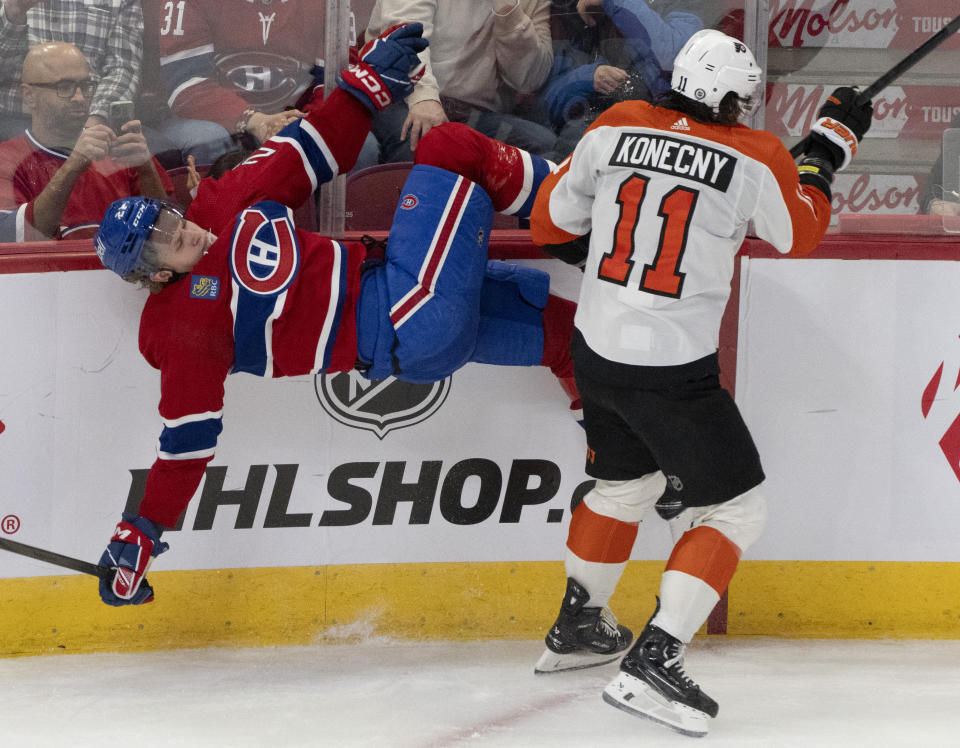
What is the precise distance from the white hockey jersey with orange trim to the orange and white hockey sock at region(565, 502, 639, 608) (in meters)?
0.39

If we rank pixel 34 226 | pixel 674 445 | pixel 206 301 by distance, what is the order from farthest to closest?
pixel 34 226 → pixel 206 301 → pixel 674 445

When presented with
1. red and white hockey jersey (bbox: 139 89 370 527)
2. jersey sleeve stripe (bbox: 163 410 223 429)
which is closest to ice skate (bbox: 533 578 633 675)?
red and white hockey jersey (bbox: 139 89 370 527)

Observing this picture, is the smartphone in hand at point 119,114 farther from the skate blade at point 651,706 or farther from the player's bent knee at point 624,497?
the skate blade at point 651,706

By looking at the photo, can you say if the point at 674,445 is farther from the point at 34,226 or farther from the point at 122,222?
the point at 34,226

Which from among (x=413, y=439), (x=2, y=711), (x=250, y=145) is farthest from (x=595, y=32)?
(x=2, y=711)

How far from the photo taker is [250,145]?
2605 mm

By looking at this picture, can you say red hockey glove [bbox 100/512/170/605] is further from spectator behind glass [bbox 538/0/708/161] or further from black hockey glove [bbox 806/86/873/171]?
black hockey glove [bbox 806/86/873/171]

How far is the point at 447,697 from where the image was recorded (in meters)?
2.35

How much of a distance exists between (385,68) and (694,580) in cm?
126

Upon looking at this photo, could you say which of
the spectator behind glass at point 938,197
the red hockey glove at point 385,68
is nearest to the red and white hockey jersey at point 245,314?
the red hockey glove at point 385,68

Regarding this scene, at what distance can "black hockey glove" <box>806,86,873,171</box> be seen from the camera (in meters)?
2.26

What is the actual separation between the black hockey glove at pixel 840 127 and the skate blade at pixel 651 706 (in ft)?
3.66

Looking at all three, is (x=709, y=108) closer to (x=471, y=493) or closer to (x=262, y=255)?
(x=262, y=255)

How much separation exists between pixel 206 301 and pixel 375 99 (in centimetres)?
58
